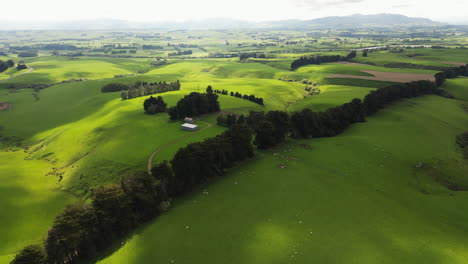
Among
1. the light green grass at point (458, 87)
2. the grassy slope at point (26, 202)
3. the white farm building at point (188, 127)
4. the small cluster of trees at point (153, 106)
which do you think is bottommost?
the grassy slope at point (26, 202)

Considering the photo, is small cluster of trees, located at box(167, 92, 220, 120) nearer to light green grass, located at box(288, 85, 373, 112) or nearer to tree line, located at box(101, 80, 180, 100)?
light green grass, located at box(288, 85, 373, 112)

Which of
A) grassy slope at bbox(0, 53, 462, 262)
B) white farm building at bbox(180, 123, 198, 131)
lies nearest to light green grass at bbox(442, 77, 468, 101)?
grassy slope at bbox(0, 53, 462, 262)

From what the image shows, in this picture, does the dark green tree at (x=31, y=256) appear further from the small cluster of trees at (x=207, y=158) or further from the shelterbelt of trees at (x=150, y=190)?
the small cluster of trees at (x=207, y=158)

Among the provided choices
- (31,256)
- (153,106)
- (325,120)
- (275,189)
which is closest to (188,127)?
(153,106)

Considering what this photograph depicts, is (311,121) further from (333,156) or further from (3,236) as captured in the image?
(3,236)

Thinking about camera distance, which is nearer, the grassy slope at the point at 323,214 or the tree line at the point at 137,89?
the grassy slope at the point at 323,214

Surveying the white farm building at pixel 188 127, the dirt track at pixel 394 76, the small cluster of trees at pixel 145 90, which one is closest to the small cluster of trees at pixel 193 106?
the white farm building at pixel 188 127

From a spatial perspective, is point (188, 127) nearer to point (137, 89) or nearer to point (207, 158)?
point (207, 158)
